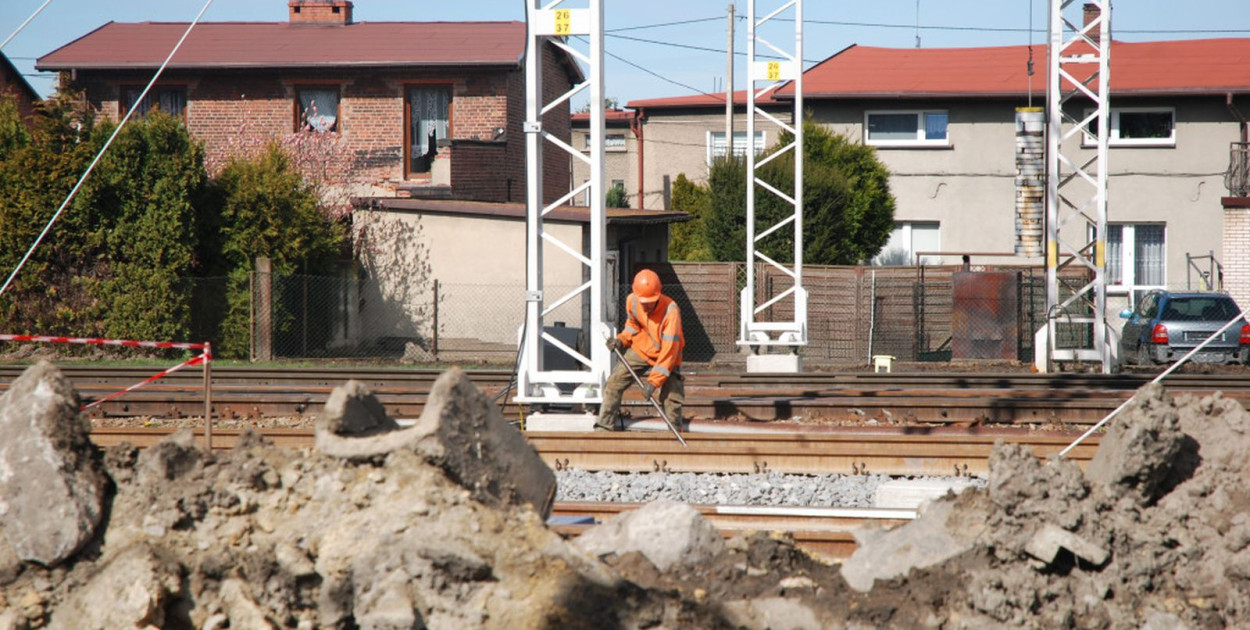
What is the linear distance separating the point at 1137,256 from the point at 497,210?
18939 millimetres

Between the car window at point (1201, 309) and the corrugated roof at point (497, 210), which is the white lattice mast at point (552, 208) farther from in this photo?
the car window at point (1201, 309)

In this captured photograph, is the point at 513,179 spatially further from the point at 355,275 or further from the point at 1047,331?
the point at 1047,331

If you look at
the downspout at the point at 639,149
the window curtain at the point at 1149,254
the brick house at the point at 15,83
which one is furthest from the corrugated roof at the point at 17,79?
the window curtain at the point at 1149,254

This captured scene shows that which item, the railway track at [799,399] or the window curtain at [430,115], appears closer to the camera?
the railway track at [799,399]

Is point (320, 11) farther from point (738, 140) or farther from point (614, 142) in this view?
point (614, 142)

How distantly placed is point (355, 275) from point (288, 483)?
2091 cm

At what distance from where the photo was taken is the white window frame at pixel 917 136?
3462cm

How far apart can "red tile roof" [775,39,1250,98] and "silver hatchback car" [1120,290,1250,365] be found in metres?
11.0

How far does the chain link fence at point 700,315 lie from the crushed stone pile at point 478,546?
676 inches

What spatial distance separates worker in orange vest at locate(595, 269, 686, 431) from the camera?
Answer: 11945 mm

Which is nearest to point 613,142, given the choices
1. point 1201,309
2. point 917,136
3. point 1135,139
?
point 917,136

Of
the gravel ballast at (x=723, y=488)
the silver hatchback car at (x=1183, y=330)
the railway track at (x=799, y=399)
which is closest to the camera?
the gravel ballast at (x=723, y=488)

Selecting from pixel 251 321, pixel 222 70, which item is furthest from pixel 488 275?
pixel 222 70

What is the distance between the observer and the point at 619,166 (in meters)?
51.1
